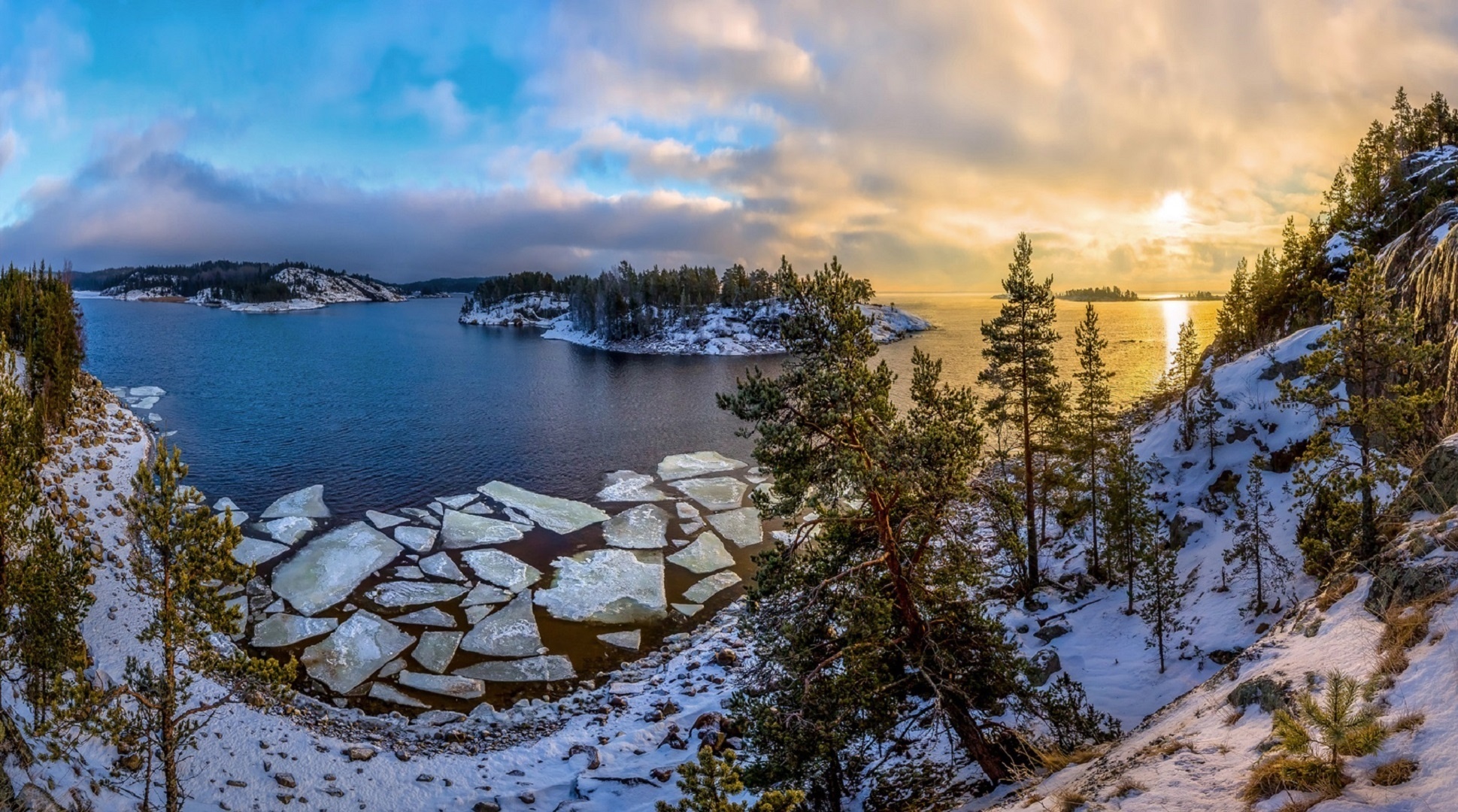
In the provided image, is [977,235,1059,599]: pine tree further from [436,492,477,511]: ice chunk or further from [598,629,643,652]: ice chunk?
[436,492,477,511]: ice chunk

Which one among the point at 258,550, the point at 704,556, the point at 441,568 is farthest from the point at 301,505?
the point at 704,556

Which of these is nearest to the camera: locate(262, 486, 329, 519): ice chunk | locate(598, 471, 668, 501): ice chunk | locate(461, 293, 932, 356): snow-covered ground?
locate(262, 486, 329, 519): ice chunk

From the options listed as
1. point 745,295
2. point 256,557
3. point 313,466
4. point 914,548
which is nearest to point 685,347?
point 745,295

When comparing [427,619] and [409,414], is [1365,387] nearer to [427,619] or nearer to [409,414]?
[427,619]

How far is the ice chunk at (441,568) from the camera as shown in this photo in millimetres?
Answer: 28328

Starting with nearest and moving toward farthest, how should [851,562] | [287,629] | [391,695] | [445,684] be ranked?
[851,562] < [391,695] < [445,684] < [287,629]

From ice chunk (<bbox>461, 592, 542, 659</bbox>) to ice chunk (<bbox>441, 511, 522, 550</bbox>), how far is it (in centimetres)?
718

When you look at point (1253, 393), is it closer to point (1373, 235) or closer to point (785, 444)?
point (1373, 235)

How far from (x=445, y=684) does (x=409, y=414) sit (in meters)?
47.5

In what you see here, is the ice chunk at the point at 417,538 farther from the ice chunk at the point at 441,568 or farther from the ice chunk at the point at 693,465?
the ice chunk at the point at 693,465

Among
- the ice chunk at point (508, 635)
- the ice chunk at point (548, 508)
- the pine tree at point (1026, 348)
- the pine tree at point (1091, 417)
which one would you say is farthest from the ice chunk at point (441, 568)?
the pine tree at point (1091, 417)

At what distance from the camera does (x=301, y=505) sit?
1401 inches

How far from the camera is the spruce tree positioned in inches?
413

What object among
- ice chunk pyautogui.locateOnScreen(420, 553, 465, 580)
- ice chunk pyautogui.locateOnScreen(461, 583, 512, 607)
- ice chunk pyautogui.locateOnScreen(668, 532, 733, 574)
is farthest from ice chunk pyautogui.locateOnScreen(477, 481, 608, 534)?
ice chunk pyautogui.locateOnScreen(461, 583, 512, 607)
